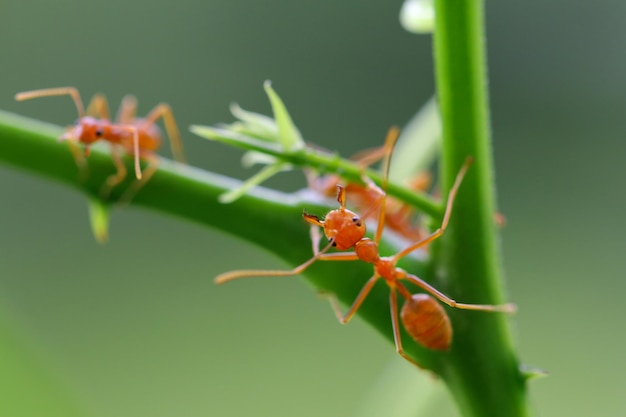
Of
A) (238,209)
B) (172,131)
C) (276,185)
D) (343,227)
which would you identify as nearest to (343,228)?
(343,227)

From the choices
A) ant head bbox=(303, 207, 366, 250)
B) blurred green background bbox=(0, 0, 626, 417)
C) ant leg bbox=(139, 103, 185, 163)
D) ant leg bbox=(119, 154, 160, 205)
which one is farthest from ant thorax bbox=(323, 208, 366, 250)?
blurred green background bbox=(0, 0, 626, 417)

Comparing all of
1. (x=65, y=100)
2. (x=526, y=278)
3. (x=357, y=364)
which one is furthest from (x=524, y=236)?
(x=65, y=100)

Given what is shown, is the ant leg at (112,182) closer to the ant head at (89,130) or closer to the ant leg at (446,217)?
the ant head at (89,130)

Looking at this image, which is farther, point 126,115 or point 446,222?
point 126,115

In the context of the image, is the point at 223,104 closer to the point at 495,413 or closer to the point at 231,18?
the point at 231,18

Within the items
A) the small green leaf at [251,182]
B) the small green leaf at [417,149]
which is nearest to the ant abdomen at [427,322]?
the small green leaf at [251,182]

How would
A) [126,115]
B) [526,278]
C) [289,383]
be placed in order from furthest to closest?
[526,278], [289,383], [126,115]
